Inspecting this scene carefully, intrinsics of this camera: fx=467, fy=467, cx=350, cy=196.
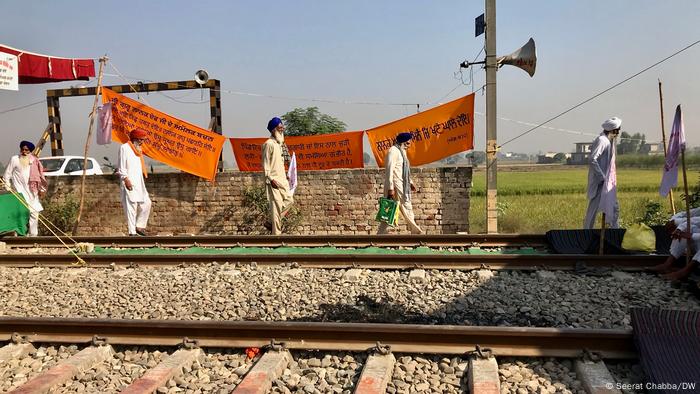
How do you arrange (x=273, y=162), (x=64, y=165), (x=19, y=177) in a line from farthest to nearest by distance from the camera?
(x=64, y=165) < (x=19, y=177) < (x=273, y=162)

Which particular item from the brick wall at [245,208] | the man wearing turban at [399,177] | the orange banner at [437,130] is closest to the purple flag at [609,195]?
the man wearing turban at [399,177]

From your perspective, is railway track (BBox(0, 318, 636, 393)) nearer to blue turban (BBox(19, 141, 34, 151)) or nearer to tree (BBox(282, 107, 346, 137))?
blue turban (BBox(19, 141, 34, 151))

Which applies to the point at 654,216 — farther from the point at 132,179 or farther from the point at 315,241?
the point at 132,179

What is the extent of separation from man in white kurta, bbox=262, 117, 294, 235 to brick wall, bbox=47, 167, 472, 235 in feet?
5.27

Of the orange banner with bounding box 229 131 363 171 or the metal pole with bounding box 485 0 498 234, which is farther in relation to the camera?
the orange banner with bounding box 229 131 363 171

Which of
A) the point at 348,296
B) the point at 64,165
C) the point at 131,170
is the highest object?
the point at 64,165

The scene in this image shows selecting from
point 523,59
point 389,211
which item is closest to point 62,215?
point 389,211

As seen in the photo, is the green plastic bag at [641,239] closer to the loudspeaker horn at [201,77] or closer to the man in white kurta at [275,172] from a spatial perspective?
the man in white kurta at [275,172]

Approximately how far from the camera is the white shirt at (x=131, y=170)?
8438mm

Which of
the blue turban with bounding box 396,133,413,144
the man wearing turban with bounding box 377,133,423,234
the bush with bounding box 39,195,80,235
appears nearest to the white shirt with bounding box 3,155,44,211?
the bush with bounding box 39,195,80,235

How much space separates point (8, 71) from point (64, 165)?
4490 millimetres

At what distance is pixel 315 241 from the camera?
7066 mm

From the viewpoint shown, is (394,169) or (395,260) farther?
(394,169)

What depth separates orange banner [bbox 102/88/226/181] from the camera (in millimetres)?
10109
